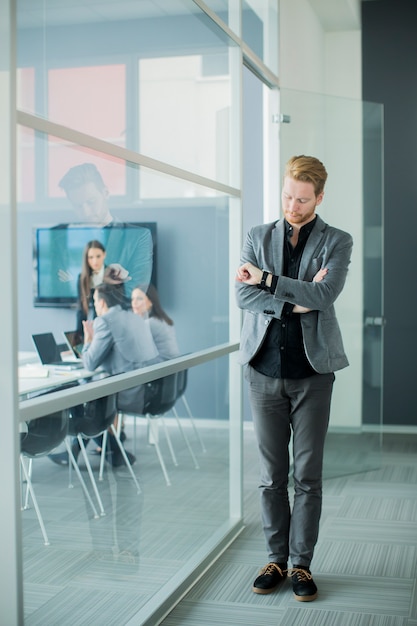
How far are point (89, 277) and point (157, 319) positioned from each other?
2.09 ft

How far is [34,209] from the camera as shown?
203 cm

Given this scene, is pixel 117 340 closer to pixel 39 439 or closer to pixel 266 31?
pixel 39 439

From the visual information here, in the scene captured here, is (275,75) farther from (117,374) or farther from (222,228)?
(117,374)

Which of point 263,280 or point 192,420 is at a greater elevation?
point 263,280

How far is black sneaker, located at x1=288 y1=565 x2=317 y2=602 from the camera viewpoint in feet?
10.0

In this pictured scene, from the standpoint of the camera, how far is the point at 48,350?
2.15 metres

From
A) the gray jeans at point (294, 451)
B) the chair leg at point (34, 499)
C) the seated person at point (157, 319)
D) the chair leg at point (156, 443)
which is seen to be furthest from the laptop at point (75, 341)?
the gray jeans at point (294, 451)

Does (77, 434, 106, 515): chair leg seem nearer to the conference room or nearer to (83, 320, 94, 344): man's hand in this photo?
the conference room

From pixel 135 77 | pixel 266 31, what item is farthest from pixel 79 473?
pixel 266 31

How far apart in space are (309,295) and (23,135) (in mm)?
1299

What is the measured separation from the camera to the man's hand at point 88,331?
2.40m

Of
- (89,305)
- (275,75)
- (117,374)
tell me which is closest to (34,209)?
(89,305)

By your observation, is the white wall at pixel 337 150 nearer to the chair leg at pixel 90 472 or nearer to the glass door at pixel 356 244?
the glass door at pixel 356 244

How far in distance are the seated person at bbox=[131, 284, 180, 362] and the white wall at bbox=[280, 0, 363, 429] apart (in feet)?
5.97
